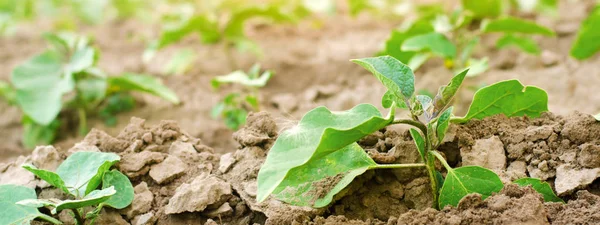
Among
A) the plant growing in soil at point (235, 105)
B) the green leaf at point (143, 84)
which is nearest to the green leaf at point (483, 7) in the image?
the plant growing in soil at point (235, 105)

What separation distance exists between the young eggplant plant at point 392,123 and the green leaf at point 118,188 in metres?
0.37

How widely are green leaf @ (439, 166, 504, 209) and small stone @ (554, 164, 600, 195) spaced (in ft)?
0.54

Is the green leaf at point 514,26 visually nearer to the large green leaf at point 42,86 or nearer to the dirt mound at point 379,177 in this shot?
the dirt mound at point 379,177

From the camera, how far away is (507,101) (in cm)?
149

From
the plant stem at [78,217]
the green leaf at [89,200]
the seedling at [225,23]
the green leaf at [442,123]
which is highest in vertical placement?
the seedling at [225,23]

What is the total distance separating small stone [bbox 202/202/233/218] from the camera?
1.49 meters

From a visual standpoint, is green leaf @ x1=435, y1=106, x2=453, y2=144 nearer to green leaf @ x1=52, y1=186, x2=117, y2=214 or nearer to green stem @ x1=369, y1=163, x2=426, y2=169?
green stem @ x1=369, y1=163, x2=426, y2=169

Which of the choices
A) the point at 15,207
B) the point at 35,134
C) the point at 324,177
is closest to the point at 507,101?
the point at 324,177

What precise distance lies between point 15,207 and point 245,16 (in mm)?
1915

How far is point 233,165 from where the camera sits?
1.62 m

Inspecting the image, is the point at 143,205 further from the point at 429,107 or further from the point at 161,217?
the point at 429,107

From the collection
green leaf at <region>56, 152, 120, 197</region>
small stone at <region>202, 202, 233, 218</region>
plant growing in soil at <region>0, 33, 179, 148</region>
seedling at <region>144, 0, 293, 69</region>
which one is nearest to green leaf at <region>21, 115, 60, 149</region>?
plant growing in soil at <region>0, 33, 179, 148</region>

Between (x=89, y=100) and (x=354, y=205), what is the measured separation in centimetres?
166

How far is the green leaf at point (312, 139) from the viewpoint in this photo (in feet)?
3.91
